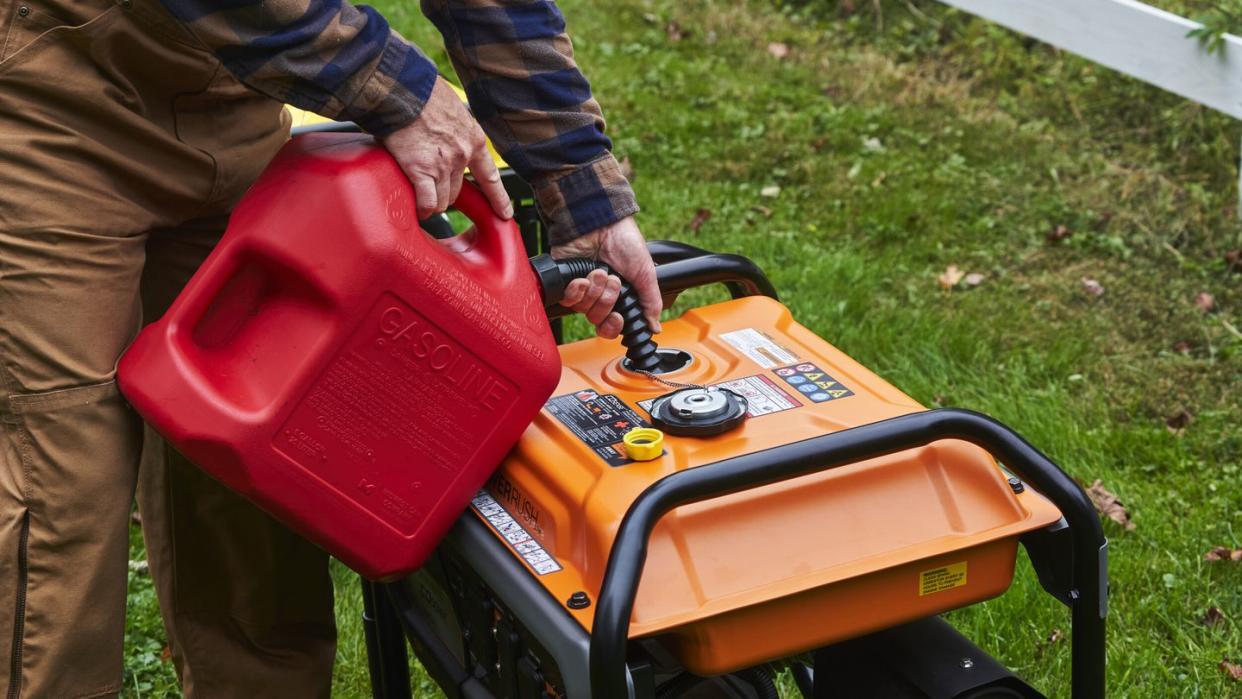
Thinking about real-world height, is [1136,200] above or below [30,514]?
above

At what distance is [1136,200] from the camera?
452 centimetres

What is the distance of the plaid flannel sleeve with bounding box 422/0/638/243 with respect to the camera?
2039 mm

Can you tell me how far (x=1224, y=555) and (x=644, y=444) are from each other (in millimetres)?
1702

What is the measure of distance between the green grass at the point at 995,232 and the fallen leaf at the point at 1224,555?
19mm

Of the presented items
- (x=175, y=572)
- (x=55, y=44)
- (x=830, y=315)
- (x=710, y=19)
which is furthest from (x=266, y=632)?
(x=710, y=19)

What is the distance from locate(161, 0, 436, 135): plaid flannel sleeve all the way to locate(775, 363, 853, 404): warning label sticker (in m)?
0.65

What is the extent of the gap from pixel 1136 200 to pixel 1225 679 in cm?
222

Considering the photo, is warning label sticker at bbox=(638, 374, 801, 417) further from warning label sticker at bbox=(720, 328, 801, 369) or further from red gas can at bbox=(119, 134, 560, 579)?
red gas can at bbox=(119, 134, 560, 579)

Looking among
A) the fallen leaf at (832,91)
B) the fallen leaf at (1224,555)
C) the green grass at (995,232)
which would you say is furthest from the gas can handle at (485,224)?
the fallen leaf at (832,91)

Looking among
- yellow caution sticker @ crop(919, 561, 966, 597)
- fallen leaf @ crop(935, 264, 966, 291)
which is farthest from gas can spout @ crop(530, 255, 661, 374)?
fallen leaf @ crop(935, 264, 966, 291)

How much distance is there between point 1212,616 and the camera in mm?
2846

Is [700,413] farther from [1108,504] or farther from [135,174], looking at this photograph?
[1108,504]

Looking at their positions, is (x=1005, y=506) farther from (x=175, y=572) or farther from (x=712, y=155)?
(x=712, y=155)

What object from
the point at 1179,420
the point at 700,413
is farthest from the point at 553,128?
the point at 1179,420
